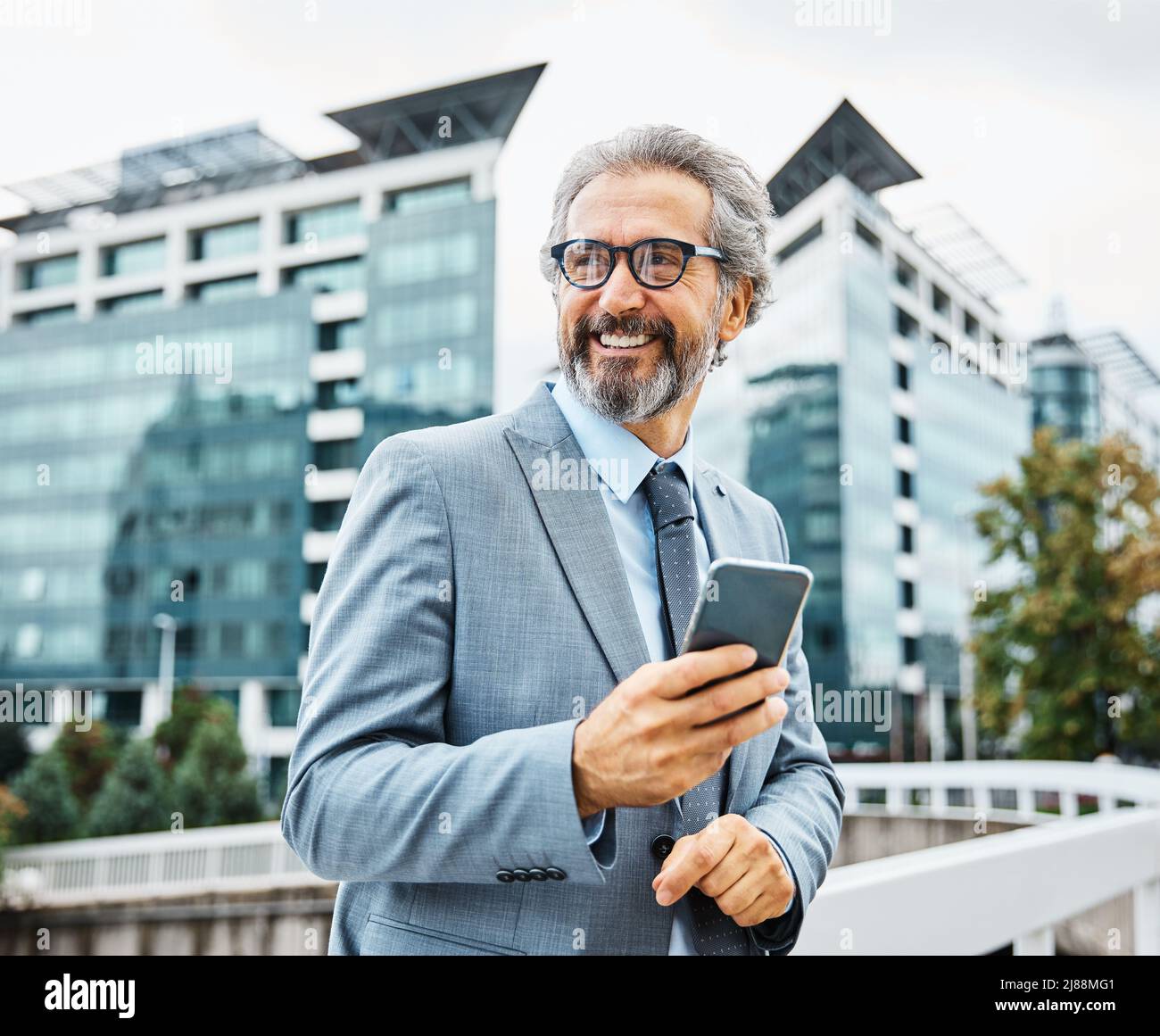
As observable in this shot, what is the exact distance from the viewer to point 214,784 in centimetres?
2594

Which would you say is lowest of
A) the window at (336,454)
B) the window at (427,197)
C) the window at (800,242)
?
the window at (336,454)

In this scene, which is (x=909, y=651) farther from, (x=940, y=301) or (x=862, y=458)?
(x=940, y=301)

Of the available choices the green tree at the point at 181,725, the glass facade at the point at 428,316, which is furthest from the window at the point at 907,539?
the green tree at the point at 181,725

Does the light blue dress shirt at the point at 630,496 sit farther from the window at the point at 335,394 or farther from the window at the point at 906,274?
the window at the point at 906,274

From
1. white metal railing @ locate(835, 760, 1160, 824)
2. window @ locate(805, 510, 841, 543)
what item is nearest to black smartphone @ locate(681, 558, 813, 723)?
white metal railing @ locate(835, 760, 1160, 824)

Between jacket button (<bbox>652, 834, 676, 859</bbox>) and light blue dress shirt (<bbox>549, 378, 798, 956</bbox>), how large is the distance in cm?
20

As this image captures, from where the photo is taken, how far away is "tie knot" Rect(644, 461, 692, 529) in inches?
53.3

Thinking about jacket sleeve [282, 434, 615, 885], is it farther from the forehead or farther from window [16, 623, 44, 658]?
window [16, 623, 44, 658]

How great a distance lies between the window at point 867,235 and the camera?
35700 millimetres

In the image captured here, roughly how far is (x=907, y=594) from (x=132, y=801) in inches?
1035

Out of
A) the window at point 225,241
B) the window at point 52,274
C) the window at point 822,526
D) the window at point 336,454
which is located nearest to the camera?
the window at point 822,526

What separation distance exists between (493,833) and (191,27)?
55.9 metres
